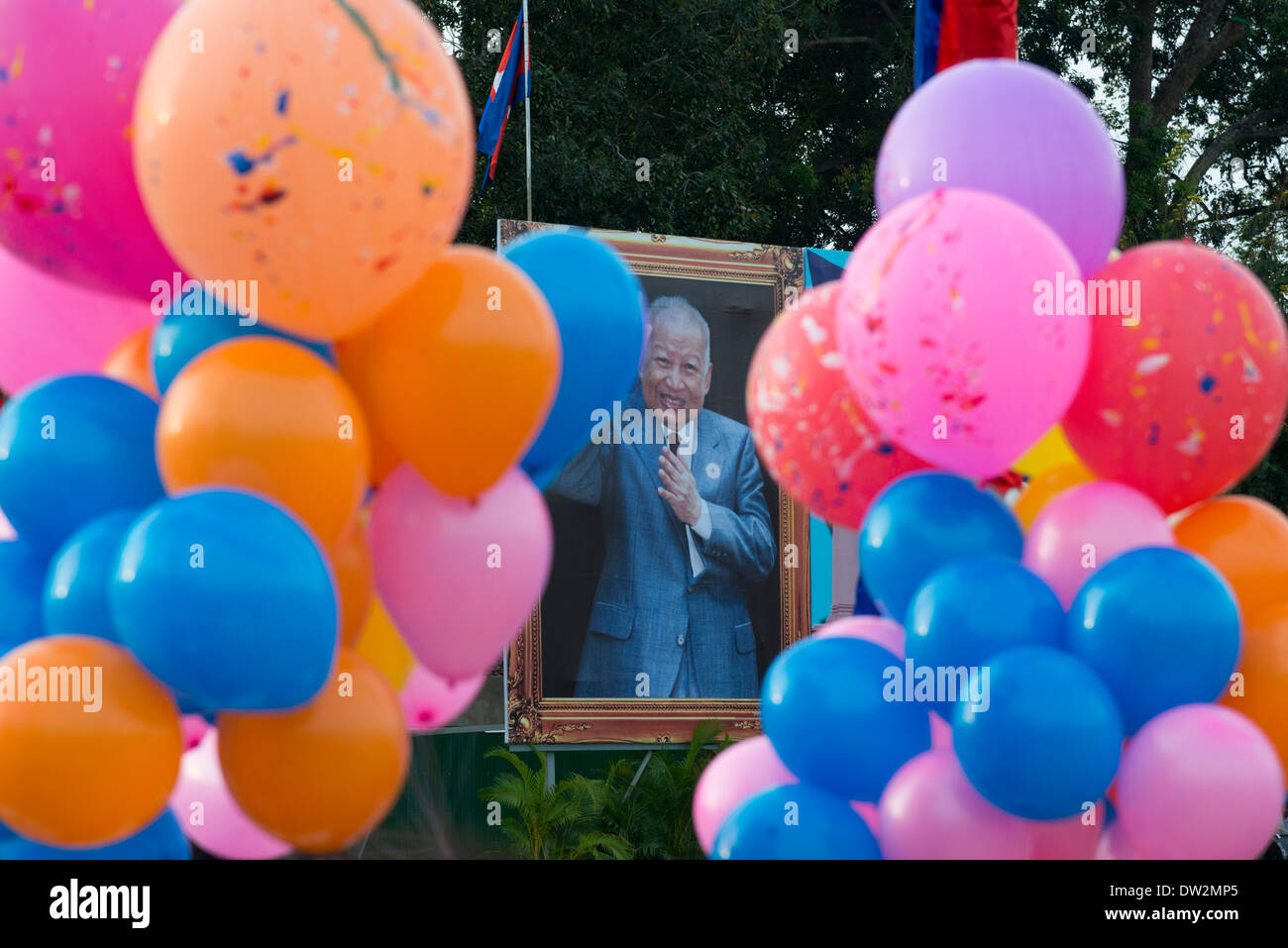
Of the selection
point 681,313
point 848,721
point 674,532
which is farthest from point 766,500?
point 848,721

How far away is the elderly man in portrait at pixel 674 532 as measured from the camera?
895cm

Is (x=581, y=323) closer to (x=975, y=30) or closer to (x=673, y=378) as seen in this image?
(x=975, y=30)

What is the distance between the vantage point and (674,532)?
30.1 ft

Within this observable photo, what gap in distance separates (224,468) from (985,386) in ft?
4.55

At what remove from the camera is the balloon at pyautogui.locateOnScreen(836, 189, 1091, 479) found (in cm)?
265

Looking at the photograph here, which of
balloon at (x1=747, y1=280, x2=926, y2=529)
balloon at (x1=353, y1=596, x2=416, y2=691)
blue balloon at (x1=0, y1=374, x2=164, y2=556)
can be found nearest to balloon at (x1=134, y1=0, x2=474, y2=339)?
blue balloon at (x1=0, y1=374, x2=164, y2=556)

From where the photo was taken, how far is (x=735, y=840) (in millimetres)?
2854

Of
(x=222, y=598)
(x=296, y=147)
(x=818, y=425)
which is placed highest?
(x=296, y=147)

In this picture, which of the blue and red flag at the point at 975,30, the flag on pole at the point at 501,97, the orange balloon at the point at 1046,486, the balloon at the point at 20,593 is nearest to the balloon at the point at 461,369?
the balloon at the point at 20,593

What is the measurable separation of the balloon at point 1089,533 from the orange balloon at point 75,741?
1.72 metres

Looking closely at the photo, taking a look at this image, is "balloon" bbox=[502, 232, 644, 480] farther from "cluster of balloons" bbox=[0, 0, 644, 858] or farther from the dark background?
the dark background

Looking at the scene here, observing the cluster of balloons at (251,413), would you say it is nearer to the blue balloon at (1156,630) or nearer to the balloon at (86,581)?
the balloon at (86,581)

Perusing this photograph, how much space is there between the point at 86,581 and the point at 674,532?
699cm

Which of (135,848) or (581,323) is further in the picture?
(581,323)
